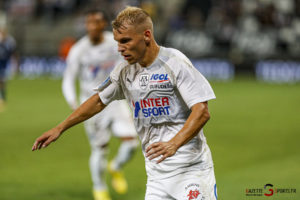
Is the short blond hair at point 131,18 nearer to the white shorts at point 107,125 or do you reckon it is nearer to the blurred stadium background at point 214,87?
the white shorts at point 107,125

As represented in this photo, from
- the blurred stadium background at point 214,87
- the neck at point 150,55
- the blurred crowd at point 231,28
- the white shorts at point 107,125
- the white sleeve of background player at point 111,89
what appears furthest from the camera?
the blurred crowd at point 231,28

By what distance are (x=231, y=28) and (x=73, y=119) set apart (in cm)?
2274

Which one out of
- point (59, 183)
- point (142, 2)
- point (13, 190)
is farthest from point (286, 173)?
point (142, 2)

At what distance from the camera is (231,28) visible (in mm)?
26984

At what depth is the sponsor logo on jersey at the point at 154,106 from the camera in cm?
477

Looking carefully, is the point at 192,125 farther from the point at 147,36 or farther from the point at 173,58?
the point at 147,36

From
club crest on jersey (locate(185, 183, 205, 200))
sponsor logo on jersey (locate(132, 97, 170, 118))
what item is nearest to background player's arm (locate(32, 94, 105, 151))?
sponsor logo on jersey (locate(132, 97, 170, 118))

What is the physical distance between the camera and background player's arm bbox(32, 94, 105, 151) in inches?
190

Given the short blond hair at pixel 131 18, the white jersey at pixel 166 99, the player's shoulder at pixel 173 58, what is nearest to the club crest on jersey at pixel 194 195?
the white jersey at pixel 166 99

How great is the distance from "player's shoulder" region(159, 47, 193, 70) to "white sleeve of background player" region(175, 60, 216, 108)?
0.04 ft

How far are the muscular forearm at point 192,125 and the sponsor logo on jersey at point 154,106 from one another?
1.21ft

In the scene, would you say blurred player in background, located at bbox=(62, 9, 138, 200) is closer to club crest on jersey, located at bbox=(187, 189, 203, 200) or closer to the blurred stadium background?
the blurred stadium background

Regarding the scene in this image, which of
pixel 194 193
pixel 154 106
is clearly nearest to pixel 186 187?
pixel 194 193

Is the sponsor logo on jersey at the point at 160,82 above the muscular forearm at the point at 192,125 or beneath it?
above
